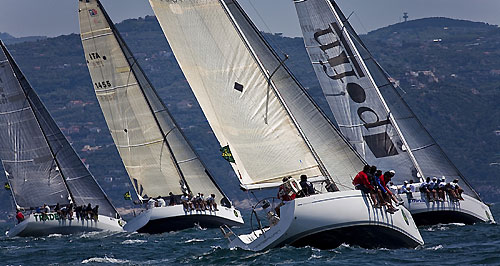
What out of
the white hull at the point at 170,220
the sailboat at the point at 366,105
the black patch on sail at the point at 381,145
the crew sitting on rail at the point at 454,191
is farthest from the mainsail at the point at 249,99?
the white hull at the point at 170,220

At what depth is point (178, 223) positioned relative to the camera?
1615 inches

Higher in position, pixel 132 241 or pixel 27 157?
pixel 27 157

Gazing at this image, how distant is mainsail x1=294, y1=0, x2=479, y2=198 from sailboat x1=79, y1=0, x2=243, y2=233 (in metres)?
7.87

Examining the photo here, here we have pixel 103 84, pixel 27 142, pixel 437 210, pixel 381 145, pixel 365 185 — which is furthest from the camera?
pixel 27 142

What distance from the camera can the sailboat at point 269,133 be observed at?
2352 cm

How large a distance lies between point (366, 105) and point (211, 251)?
502 inches

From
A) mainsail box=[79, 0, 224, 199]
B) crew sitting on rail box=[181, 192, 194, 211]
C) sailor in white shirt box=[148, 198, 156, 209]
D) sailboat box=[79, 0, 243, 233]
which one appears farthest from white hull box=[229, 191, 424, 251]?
mainsail box=[79, 0, 224, 199]

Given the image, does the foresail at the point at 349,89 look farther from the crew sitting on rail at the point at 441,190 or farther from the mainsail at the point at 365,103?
the crew sitting on rail at the point at 441,190

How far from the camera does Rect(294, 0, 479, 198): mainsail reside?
37.8 metres

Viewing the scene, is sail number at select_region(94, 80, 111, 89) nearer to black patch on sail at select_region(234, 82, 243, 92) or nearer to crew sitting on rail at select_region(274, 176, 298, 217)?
black patch on sail at select_region(234, 82, 243, 92)

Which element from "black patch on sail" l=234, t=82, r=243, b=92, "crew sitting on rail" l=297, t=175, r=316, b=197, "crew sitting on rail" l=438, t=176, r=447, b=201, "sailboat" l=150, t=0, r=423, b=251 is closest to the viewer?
"sailboat" l=150, t=0, r=423, b=251

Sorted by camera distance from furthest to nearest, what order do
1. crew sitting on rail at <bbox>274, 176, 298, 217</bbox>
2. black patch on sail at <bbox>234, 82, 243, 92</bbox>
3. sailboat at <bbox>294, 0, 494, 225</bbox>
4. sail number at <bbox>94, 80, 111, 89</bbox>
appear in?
sail number at <bbox>94, 80, 111, 89</bbox> < sailboat at <bbox>294, 0, 494, 225</bbox> < black patch on sail at <bbox>234, 82, 243, 92</bbox> < crew sitting on rail at <bbox>274, 176, 298, 217</bbox>

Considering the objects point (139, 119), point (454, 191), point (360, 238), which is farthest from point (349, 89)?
point (360, 238)

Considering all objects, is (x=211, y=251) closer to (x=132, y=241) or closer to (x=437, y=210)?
(x=132, y=241)
